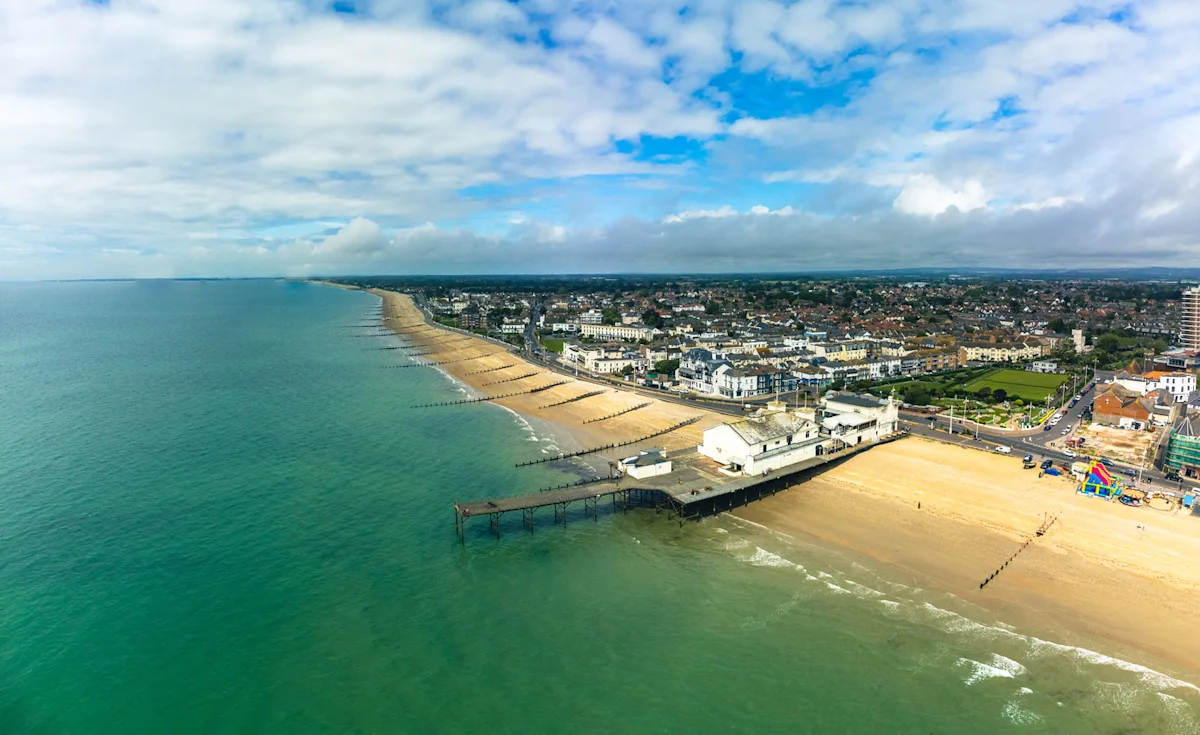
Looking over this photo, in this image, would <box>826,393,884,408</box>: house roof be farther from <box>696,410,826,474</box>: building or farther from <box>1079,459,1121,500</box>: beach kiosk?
<box>1079,459,1121,500</box>: beach kiosk

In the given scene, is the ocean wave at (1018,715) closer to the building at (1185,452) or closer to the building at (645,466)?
the building at (645,466)

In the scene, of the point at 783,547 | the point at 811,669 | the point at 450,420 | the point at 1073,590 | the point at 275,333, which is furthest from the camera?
A: the point at 275,333

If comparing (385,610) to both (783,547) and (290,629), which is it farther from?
(783,547)

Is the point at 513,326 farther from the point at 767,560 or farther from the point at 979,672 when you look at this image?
the point at 979,672

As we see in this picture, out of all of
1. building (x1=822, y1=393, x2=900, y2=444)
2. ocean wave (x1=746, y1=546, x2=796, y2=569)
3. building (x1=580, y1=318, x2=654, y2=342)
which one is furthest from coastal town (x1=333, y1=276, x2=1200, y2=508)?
ocean wave (x1=746, y1=546, x2=796, y2=569)

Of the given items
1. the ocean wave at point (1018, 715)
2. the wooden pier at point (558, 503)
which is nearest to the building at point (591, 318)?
the wooden pier at point (558, 503)

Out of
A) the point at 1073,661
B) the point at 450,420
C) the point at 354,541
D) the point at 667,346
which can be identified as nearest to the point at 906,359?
the point at 667,346

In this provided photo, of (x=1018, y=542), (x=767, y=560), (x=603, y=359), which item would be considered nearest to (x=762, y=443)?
(x=767, y=560)
